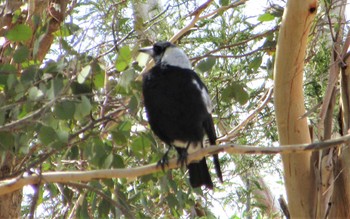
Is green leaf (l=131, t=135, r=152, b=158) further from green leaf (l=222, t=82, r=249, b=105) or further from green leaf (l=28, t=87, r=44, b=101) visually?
green leaf (l=28, t=87, r=44, b=101)

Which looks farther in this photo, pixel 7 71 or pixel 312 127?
pixel 312 127

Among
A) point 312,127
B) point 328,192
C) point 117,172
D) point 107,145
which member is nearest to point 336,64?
point 312,127

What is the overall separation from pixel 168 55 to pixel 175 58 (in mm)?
62

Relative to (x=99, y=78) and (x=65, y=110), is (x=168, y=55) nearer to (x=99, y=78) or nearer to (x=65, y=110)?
(x=99, y=78)

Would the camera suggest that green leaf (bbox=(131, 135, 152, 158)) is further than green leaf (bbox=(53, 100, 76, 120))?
Yes

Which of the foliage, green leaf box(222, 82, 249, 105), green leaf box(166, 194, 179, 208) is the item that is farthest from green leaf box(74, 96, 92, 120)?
green leaf box(166, 194, 179, 208)

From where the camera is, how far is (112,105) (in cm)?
402

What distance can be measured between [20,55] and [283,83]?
4.25ft

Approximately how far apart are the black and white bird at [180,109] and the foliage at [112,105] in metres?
0.10

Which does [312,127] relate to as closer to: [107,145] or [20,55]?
[107,145]

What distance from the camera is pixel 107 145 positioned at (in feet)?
11.1

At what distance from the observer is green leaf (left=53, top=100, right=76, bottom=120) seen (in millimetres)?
2879

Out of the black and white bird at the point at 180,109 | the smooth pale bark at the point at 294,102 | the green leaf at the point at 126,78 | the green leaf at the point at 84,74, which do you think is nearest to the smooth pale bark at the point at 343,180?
the smooth pale bark at the point at 294,102

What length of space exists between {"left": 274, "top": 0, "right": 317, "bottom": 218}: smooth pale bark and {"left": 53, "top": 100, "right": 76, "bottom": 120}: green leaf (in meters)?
1.19
